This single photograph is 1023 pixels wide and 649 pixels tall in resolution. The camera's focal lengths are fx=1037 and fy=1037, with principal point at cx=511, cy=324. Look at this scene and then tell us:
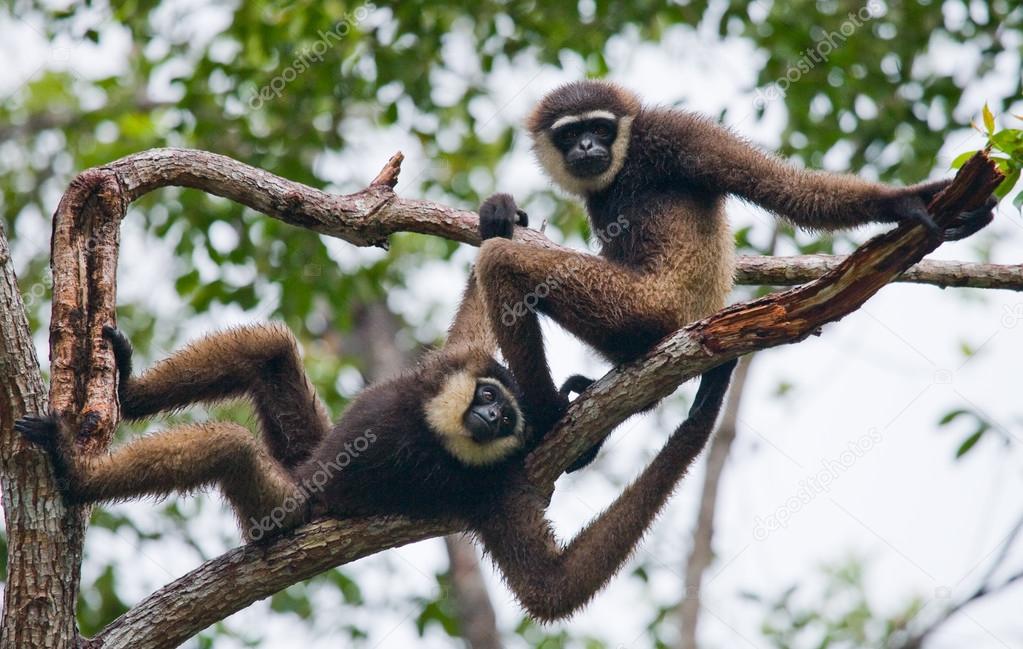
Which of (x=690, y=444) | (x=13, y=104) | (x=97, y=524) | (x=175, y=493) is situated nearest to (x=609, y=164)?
(x=690, y=444)

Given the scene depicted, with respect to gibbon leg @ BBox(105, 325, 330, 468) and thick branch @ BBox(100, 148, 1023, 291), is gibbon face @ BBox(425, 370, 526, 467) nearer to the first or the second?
gibbon leg @ BBox(105, 325, 330, 468)

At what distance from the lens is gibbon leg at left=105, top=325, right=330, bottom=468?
7.14m

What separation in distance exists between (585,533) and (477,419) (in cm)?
105

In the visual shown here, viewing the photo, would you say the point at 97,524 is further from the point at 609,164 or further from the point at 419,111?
the point at 609,164

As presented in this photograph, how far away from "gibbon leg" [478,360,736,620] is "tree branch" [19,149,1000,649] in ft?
0.96

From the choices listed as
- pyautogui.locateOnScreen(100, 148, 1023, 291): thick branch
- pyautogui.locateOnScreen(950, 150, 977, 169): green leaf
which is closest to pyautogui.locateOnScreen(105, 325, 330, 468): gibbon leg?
pyautogui.locateOnScreen(100, 148, 1023, 291): thick branch

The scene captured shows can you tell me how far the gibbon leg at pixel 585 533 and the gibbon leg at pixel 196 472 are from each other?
1.39m

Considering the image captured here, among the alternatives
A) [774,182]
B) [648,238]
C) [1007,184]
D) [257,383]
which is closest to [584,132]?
[648,238]

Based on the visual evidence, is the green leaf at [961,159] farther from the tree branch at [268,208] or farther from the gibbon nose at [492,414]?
the gibbon nose at [492,414]

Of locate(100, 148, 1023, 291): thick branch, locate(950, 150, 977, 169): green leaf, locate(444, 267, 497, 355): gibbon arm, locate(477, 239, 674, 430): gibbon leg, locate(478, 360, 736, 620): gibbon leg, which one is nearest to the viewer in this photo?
locate(950, 150, 977, 169): green leaf

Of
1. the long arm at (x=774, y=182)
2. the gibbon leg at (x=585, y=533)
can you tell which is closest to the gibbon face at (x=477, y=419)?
the gibbon leg at (x=585, y=533)

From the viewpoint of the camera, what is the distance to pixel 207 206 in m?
11.8

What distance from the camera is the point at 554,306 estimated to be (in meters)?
6.79

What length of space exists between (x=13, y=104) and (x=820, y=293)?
1619 centimetres
